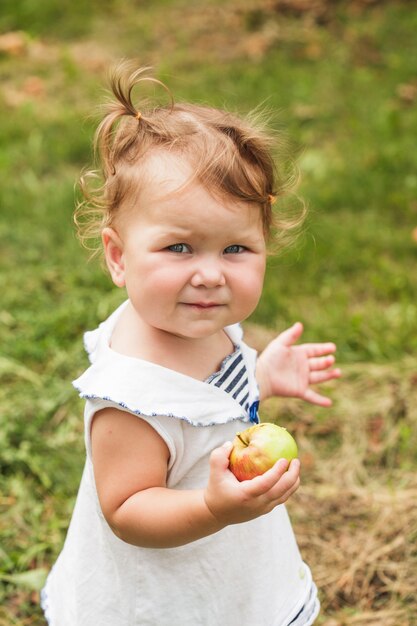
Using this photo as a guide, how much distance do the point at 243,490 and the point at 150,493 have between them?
0.20 meters

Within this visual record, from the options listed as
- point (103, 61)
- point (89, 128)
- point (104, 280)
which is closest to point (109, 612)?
point (104, 280)

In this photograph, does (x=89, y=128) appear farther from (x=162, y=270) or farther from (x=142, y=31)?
(x=162, y=270)

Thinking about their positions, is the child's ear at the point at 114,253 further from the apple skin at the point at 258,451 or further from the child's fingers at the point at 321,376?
the child's fingers at the point at 321,376

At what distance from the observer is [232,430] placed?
1.65 m

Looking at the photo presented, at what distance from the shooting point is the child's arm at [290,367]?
6.64ft

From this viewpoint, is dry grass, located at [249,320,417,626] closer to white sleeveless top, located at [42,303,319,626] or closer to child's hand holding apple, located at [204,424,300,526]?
white sleeveless top, located at [42,303,319,626]

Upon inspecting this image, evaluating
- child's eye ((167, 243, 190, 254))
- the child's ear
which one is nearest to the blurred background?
the child's ear

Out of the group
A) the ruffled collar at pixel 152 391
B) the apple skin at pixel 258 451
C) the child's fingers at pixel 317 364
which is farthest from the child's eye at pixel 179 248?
the child's fingers at pixel 317 364

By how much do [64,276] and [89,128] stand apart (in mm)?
1577

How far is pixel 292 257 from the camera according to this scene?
3.79 m

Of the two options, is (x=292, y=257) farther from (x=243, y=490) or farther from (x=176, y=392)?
(x=243, y=490)

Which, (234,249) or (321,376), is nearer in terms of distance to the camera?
(234,249)

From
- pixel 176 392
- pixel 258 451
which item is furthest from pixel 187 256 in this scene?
pixel 258 451

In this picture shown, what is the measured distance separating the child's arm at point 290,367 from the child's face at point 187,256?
45 centimetres
